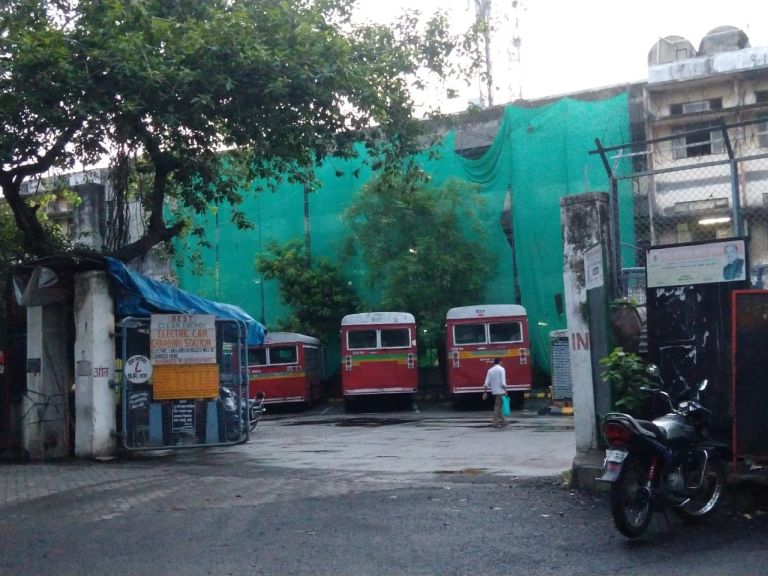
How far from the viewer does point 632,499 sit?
272 inches

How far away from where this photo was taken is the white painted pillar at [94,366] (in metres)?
14.1

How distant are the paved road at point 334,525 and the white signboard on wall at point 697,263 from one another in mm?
2199

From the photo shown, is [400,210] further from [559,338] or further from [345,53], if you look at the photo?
[345,53]

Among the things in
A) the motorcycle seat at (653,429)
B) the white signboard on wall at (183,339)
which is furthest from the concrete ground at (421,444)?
the motorcycle seat at (653,429)

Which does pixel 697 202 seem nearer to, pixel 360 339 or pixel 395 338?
pixel 395 338

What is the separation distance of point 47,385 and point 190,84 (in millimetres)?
5464

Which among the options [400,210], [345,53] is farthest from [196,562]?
[400,210]

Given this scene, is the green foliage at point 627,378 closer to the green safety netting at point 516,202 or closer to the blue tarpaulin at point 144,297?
the blue tarpaulin at point 144,297

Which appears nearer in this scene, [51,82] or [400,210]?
[51,82]

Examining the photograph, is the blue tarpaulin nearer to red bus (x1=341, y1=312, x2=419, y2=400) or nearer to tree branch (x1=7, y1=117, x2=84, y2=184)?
tree branch (x1=7, y1=117, x2=84, y2=184)

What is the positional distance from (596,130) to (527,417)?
38.4ft

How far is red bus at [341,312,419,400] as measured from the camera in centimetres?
2806

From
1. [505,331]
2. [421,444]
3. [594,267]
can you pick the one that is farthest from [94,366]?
[505,331]

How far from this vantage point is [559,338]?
963 inches
